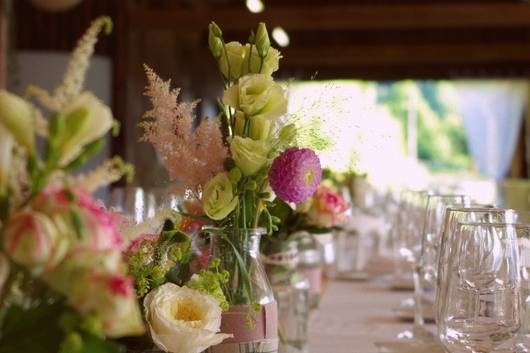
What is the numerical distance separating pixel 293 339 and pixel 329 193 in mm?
464

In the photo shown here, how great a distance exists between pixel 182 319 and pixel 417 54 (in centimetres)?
1061

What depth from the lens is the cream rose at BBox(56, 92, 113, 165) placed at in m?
0.72

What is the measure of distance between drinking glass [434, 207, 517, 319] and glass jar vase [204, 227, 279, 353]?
238 millimetres

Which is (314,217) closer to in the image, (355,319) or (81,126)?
(355,319)

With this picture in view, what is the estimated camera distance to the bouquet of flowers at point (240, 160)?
1.21 meters

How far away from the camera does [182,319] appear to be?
43.8 inches

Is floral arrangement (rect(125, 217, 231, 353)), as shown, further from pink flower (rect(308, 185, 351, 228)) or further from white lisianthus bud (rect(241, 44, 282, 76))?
pink flower (rect(308, 185, 351, 228))

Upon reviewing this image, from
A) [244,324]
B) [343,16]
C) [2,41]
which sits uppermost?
[343,16]

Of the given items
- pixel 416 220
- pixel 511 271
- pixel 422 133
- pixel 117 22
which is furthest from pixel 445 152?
pixel 511 271

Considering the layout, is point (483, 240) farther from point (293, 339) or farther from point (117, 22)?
point (117, 22)

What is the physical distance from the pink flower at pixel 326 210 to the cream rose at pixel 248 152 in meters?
0.86

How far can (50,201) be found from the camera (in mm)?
695

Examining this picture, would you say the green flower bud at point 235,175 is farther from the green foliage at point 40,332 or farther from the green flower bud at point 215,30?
the green foliage at point 40,332

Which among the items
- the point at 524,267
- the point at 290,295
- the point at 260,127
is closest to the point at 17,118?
the point at 260,127
